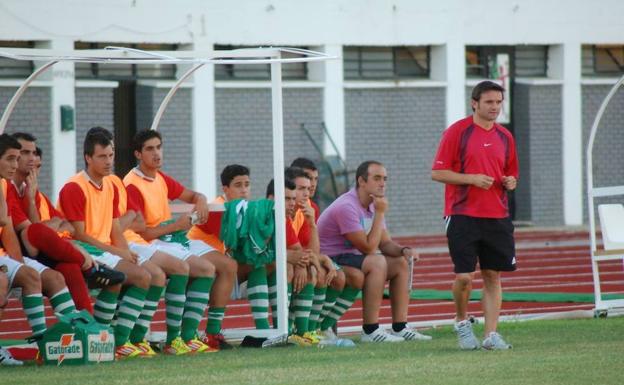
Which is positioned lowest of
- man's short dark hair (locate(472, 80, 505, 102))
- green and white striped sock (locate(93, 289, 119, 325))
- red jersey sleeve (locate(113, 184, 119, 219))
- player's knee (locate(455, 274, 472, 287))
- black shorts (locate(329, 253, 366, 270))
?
green and white striped sock (locate(93, 289, 119, 325))

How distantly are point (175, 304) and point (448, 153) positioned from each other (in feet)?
7.42

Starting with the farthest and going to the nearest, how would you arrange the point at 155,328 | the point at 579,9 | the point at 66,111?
the point at 579,9 < the point at 66,111 < the point at 155,328

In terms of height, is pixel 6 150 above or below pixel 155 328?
above

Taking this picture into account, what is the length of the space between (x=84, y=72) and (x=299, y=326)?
13100 mm

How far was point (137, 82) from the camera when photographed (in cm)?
2467

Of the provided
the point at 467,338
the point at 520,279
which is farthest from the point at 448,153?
the point at 520,279

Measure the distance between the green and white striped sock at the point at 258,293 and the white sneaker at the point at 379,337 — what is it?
2.66 ft

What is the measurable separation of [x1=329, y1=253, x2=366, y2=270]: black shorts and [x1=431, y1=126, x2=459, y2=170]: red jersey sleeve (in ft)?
5.40

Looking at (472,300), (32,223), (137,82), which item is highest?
(137,82)

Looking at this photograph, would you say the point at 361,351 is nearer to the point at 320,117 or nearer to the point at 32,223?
the point at 32,223

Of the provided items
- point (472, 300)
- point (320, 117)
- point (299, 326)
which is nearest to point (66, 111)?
point (320, 117)

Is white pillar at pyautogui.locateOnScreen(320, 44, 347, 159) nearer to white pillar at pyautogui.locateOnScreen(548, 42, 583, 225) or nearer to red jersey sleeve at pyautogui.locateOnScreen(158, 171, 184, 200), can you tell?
white pillar at pyautogui.locateOnScreen(548, 42, 583, 225)

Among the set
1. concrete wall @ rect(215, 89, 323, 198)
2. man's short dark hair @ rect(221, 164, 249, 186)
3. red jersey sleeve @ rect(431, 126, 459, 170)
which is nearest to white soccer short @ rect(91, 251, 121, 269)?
man's short dark hair @ rect(221, 164, 249, 186)

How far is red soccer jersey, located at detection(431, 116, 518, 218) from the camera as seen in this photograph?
10.5 metres
